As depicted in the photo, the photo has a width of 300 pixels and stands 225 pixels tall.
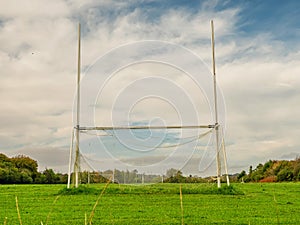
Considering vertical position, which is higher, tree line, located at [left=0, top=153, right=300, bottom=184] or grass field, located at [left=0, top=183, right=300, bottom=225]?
tree line, located at [left=0, top=153, right=300, bottom=184]

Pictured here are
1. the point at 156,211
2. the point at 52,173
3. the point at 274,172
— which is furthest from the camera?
the point at 274,172

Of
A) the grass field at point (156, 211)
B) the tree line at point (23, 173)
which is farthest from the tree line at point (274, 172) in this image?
the grass field at point (156, 211)

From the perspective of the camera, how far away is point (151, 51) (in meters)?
14.8

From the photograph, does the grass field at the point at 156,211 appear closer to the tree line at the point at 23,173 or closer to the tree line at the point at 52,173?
the tree line at the point at 52,173

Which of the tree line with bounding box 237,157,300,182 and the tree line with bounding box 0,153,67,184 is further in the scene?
the tree line with bounding box 237,157,300,182

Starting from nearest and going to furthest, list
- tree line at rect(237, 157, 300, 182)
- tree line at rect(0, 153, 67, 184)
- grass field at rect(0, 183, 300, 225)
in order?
grass field at rect(0, 183, 300, 225) → tree line at rect(0, 153, 67, 184) → tree line at rect(237, 157, 300, 182)

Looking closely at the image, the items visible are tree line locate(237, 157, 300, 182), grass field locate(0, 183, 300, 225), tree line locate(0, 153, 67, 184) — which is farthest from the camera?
tree line locate(237, 157, 300, 182)

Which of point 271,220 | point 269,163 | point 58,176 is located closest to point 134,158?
point 271,220

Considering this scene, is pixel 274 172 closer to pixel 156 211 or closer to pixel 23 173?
pixel 23 173

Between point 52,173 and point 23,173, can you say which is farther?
point 23,173

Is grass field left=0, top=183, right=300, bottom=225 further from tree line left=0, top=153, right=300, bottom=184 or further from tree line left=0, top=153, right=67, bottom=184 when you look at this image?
tree line left=0, top=153, right=67, bottom=184

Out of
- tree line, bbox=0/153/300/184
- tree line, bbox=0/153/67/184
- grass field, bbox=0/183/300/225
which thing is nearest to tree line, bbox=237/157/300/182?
tree line, bbox=0/153/300/184

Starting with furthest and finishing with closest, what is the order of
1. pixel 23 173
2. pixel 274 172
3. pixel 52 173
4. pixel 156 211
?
pixel 274 172 → pixel 23 173 → pixel 52 173 → pixel 156 211

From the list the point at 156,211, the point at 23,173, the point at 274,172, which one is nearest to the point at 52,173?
the point at 23,173
